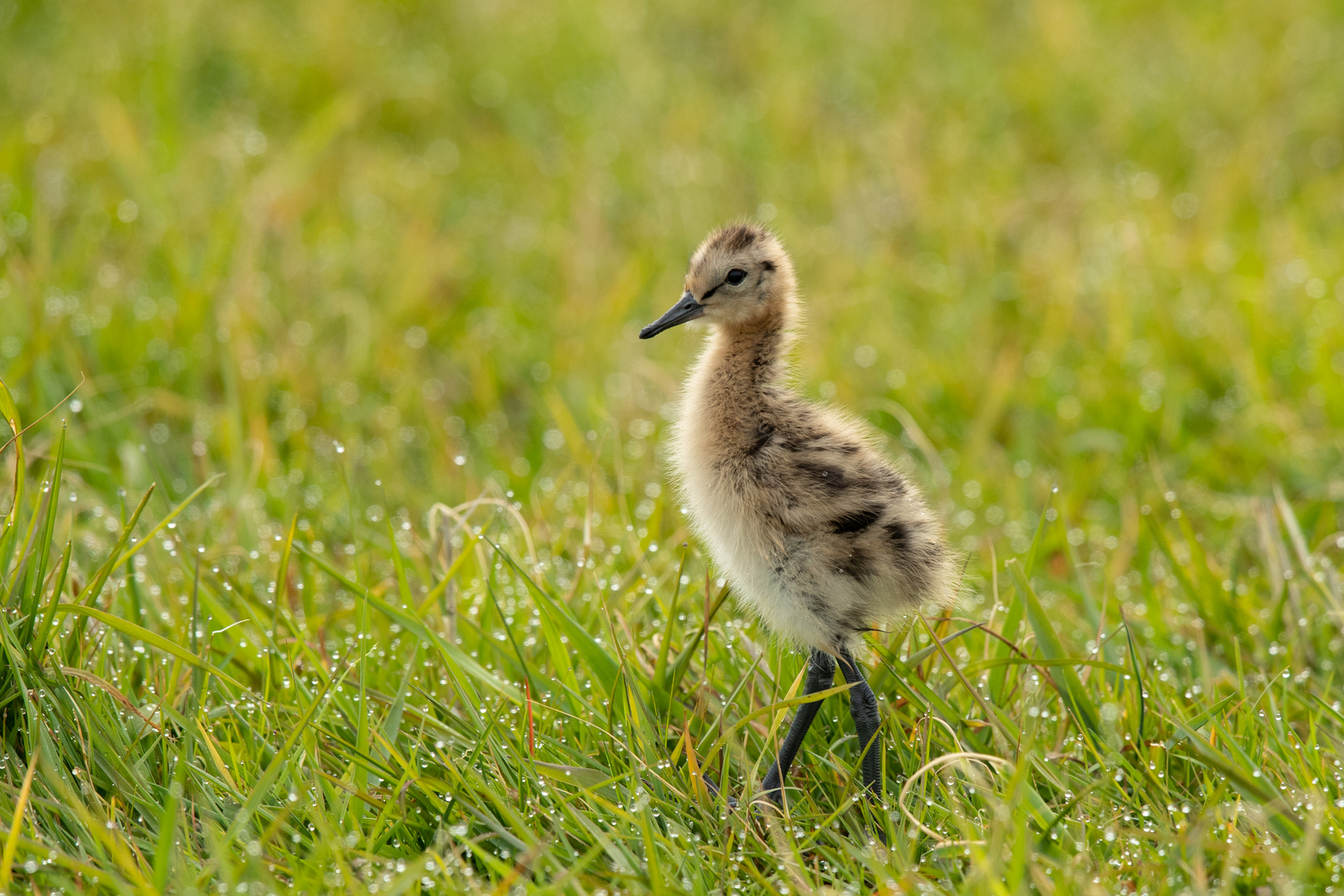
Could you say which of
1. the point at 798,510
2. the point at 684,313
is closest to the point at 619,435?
the point at 684,313

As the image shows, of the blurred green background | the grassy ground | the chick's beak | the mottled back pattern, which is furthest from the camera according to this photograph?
the blurred green background

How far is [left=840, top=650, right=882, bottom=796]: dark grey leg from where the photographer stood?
2551 millimetres

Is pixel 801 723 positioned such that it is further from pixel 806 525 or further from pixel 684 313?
pixel 684 313

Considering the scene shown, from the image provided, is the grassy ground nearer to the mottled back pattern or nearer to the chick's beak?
the mottled back pattern

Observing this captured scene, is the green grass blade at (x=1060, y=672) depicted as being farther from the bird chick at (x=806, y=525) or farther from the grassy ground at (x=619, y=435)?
the bird chick at (x=806, y=525)

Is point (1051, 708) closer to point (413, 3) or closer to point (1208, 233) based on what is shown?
point (1208, 233)

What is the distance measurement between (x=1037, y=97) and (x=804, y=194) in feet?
5.75

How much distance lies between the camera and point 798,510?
2559 mm

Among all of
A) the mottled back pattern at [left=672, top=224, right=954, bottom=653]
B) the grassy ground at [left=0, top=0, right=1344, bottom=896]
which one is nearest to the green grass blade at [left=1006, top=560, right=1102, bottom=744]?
the grassy ground at [left=0, top=0, right=1344, bottom=896]

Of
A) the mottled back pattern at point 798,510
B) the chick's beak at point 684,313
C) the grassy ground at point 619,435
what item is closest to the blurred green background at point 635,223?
the grassy ground at point 619,435

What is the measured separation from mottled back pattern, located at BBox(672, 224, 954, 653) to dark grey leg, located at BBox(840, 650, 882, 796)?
0.19 ft

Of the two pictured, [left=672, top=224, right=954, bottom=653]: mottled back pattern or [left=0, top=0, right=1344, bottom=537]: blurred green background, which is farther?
[left=0, top=0, right=1344, bottom=537]: blurred green background

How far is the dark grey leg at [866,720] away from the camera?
2.55 metres

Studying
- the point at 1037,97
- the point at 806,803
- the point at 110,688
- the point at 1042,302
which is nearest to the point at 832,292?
the point at 1042,302
